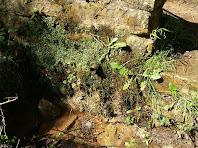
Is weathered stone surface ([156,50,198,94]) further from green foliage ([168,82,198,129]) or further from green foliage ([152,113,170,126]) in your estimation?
green foliage ([152,113,170,126])

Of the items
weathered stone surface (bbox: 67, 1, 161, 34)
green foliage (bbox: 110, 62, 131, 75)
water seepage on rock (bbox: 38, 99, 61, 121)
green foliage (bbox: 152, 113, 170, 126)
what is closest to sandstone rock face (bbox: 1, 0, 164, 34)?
weathered stone surface (bbox: 67, 1, 161, 34)

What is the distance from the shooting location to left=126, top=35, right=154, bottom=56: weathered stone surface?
241 cm

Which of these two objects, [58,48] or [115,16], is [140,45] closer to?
[115,16]

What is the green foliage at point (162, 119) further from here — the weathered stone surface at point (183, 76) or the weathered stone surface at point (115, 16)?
the weathered stone surface at point (115, 16)

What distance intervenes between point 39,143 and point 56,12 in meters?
1.78

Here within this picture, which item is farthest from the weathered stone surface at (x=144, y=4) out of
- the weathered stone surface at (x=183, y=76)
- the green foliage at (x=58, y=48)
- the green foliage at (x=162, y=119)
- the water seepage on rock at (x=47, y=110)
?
the water seepage on rock at (x=47, y=110)

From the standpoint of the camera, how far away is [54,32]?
8.91 ft

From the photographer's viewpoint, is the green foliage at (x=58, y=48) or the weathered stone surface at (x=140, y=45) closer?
the weathered stone surface at (x=140, y=45)

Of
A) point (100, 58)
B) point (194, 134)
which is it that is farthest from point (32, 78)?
point (194, 134)

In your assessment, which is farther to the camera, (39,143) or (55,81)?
(55,81)

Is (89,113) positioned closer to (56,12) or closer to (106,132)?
(106,132)

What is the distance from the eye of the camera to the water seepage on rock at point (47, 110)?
2.80 meters

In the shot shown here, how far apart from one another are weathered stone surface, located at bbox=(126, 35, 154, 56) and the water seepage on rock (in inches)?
56.1

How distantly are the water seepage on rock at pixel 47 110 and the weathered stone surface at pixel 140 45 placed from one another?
4.67 ft
